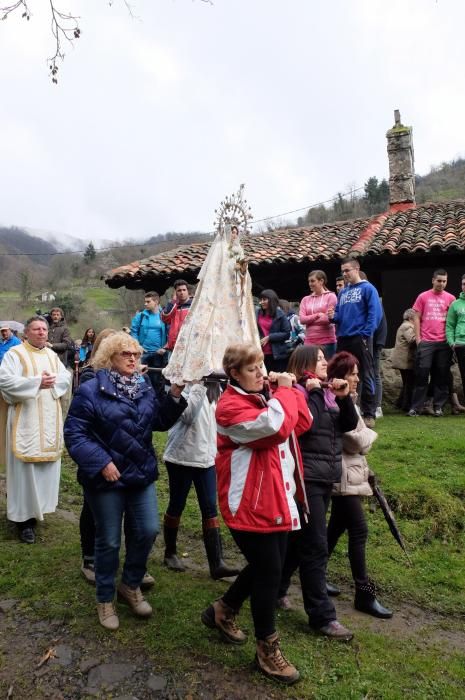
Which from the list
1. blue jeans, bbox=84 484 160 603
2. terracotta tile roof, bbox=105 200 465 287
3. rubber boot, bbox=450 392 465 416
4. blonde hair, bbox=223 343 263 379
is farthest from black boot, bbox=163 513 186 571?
terracotta tile roof, bbox=105 200 465 287

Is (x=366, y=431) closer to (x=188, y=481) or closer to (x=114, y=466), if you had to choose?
(x=188, y=481)

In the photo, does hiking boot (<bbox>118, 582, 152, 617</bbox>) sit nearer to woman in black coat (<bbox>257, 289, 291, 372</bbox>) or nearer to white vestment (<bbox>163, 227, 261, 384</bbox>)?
white vestment (<bbox>163, 227, 261, 384</bbox>)

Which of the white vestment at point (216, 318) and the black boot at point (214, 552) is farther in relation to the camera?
the black boot at point (214, 552)

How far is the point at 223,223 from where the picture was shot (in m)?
4.06

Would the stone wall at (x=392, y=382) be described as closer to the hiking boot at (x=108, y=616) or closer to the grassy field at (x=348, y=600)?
the grassy field at (x=348, y=600)

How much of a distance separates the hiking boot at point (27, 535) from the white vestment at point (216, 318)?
2424 millimetres

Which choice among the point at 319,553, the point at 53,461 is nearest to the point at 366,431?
the point at 319,553

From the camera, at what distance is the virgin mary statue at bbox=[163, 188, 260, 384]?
3.57m

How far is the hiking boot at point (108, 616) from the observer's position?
3442 mm

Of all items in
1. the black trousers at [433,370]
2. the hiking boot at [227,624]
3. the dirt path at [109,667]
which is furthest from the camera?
the black trousers at [433,370]

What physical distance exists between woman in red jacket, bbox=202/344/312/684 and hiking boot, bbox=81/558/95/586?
60.8 inches

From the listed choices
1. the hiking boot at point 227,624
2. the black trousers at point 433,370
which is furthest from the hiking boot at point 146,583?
the black trousers at point 433,370

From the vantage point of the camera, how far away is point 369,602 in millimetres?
3738

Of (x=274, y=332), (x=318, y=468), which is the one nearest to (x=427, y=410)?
(x=274, y=332)
